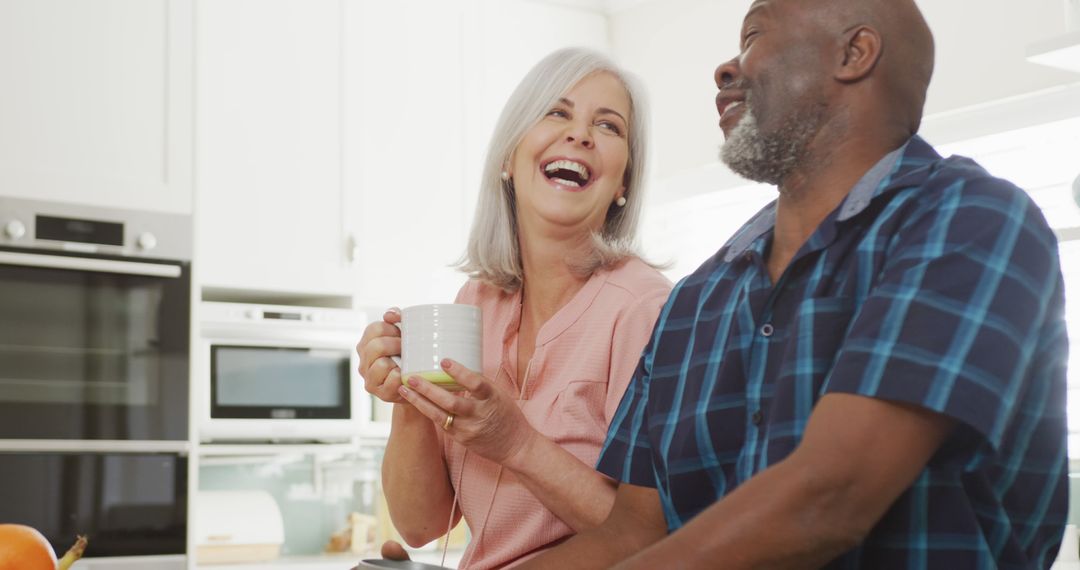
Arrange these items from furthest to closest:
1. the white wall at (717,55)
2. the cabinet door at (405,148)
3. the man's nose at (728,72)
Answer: the cabinet door at (405,148), the white wall at (717,55), the man's nose at (728,72)

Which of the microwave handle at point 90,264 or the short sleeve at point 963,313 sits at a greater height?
the microwave handle at point 90,264

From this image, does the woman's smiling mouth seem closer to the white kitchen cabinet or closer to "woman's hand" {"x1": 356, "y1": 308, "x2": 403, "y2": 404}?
"woman's hand" {"x1": 356, "y1": 308, "x2": 403, "y2": 404}

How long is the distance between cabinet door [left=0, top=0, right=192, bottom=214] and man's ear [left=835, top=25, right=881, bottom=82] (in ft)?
7.95

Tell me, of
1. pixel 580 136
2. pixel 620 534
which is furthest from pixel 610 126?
pixel 620 534

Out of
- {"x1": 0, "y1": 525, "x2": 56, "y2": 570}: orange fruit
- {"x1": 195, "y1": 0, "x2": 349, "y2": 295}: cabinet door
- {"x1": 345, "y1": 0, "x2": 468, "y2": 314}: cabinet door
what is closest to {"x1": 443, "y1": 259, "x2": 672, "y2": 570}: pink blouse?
{"x1": 0, "y1": 525, "x2": 56, "y2": 570}: orange fruit

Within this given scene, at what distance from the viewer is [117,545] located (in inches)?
119

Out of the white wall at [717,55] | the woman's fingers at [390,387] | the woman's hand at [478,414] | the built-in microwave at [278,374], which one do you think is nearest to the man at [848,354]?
the woman's hand at [478,414]

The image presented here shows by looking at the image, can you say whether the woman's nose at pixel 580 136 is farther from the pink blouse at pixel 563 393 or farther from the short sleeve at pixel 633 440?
the short sleeve at pixel 633 440

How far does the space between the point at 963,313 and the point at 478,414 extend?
0.64m

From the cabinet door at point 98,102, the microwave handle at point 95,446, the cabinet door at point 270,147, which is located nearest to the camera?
the microwave handle at point 95,446

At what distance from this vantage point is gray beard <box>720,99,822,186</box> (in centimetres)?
117

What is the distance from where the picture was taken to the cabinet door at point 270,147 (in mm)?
3580

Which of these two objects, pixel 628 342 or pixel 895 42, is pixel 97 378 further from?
pixel 895 42

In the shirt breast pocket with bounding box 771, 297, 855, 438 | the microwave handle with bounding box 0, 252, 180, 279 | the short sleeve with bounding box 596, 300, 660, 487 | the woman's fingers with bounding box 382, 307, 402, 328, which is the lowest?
the short sleeve with bounding box 596, 300, 660, 487
